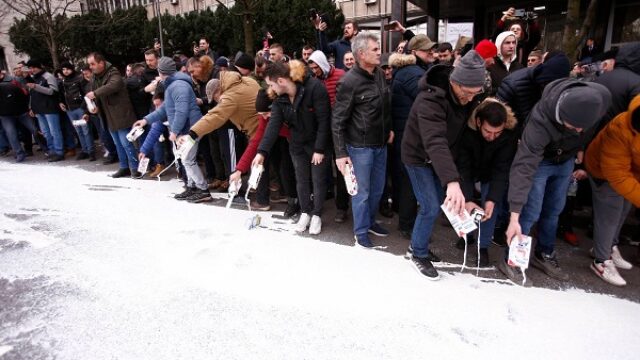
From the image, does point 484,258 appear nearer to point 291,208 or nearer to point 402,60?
point 402,60

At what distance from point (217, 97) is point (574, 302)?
14.1 feet

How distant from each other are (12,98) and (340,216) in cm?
756

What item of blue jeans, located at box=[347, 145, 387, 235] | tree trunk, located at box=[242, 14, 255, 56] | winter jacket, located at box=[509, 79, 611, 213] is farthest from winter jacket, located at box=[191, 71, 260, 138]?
tree trunk, located at box=[242, 14, 255, 56]

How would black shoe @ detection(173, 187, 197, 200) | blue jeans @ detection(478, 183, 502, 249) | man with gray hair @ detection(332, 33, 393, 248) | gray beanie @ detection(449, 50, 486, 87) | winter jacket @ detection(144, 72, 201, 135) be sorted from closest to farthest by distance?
1. gray beanie @ detection(449, 50, 486, 87)
2. blue jeans @ detection(478, 183, 502, 249)
3. man with gray hair @ detection(332, 33, 393, 248)
4. winter jacket @ detection(144, 72, 201, 135)
5. black shoe @ detection(173, 187, 197, 200)

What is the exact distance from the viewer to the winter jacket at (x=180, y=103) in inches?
196

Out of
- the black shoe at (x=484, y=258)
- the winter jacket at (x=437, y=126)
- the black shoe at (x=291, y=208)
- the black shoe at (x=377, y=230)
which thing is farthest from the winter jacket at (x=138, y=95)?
the black shoe at (x=484, y=258)

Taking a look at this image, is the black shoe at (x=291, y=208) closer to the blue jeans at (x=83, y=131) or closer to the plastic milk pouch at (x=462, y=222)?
the plastic milk pouch at (x=462, y=222)

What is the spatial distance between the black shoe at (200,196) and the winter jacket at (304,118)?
5.05ft

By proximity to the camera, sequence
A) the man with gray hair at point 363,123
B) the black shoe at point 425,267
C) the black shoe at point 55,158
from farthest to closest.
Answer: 1. the black shoe at point 55,158
2. the man with gray hair at point 363,123
3. the black shoe at point 425,267

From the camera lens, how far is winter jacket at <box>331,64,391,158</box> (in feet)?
11.2

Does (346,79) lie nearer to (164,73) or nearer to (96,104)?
(164,73)

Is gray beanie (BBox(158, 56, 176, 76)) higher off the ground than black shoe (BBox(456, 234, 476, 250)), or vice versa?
gray beanie (BBox(158, 56, 176, 76))

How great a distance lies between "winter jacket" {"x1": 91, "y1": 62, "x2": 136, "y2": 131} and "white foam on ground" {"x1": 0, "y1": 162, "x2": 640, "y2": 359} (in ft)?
8.95

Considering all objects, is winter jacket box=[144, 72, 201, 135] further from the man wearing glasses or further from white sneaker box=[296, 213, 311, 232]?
the man wearing glasses
